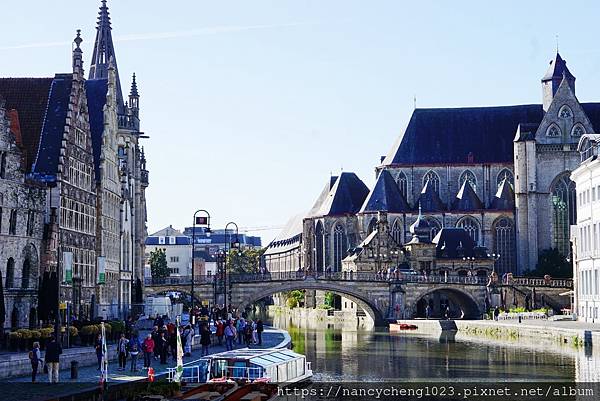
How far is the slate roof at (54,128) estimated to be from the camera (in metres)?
63.1

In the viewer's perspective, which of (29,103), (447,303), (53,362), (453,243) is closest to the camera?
(53,362)

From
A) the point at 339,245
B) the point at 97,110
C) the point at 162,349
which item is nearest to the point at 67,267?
the point at 97,110

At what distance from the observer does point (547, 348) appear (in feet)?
224

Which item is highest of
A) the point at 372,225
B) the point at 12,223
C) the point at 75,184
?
the point at 372,225

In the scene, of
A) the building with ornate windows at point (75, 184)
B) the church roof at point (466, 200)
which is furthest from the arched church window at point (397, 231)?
the building with ornate windows at point (75, 184)

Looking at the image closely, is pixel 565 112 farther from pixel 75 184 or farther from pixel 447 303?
pixel 75 184

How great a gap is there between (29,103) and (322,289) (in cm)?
5018

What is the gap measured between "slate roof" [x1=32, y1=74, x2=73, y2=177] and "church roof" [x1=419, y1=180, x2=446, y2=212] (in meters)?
79.9

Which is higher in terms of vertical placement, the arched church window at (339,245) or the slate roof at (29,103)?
the slate roof at (29,103)

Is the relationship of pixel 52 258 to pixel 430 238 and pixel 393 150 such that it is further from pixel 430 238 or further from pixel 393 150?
pixel 393 150

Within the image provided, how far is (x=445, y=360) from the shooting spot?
209 feet

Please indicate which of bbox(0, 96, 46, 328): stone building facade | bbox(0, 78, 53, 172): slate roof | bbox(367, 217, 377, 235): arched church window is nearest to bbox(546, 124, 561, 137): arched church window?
bbox(367, 217, 377, 235): arched church window

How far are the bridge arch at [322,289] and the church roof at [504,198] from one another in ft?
98.5

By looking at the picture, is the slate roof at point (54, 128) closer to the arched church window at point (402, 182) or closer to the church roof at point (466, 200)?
the church roof at point (466, 200)
